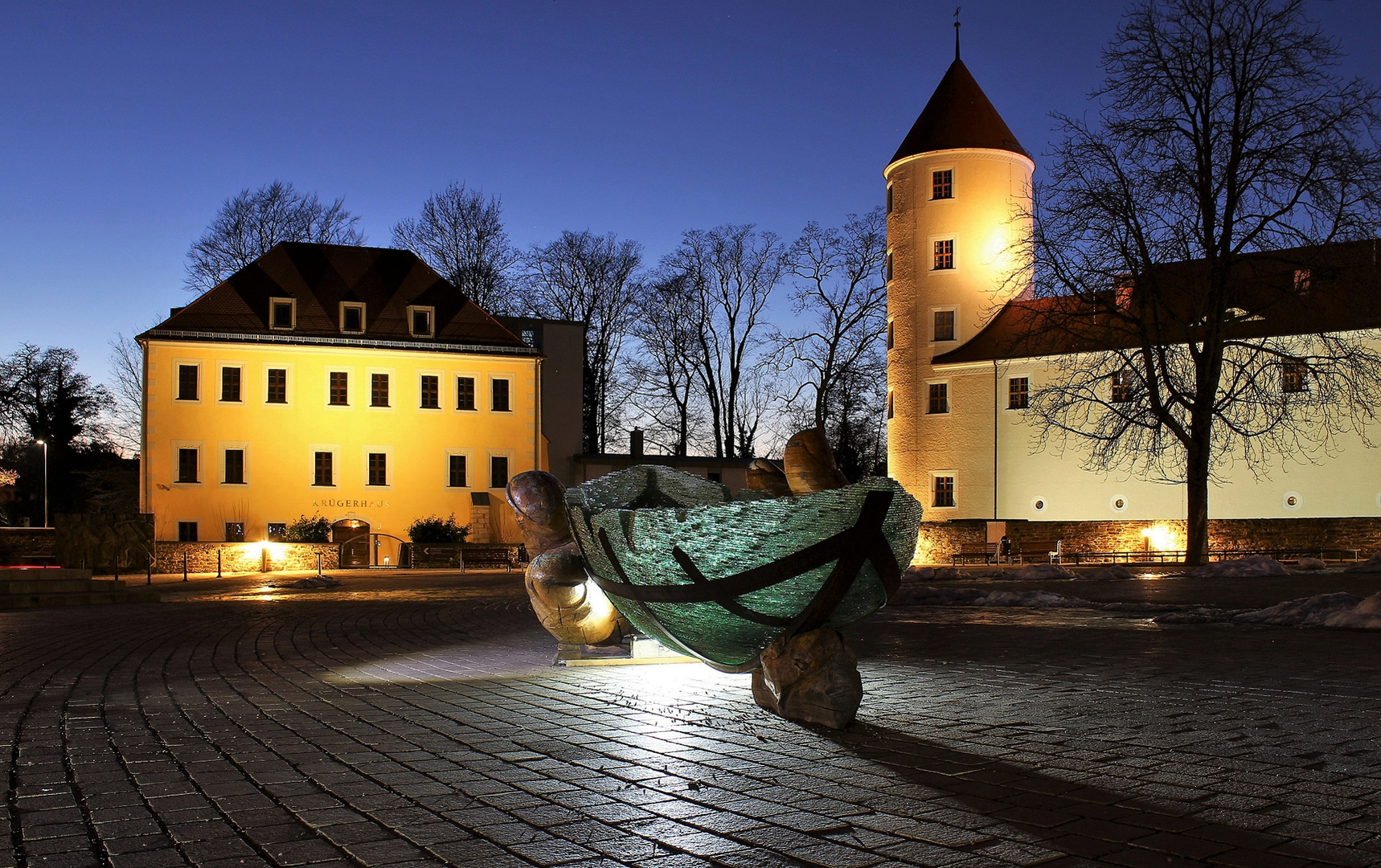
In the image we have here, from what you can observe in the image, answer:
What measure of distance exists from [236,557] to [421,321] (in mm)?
13282

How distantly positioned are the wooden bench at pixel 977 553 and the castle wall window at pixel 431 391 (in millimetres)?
20219

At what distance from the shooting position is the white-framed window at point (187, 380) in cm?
3934

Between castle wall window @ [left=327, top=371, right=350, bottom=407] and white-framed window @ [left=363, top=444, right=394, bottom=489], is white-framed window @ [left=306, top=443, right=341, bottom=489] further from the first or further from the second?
castle wall window @ [left=327, top=371, right=350, bottom=407]

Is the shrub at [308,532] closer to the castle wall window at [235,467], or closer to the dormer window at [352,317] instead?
the castle wall window at [235,467]

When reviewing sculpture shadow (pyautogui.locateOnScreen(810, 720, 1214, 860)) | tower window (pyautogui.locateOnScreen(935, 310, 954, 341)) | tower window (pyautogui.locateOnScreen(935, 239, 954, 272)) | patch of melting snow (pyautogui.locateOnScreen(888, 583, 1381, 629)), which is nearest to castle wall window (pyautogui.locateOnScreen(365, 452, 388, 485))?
tower window (pyautogui.locateOnScreen(935, 310, 954, 341))

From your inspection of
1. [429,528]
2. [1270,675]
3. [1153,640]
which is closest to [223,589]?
[429,528]

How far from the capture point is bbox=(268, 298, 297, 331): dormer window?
40.5 metres

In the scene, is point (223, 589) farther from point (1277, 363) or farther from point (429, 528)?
point (1277, 363)

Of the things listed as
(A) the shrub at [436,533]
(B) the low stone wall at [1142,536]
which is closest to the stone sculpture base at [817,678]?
(B) the low stone wall at [1142,536]

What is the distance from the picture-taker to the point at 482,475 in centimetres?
4266

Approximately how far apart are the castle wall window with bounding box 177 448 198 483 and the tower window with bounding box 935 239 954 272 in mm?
30465

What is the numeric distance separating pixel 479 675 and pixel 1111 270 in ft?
74.8

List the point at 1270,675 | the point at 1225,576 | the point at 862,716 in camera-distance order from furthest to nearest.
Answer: the point at 1225,576
the point at 1270,675
the point at 862,716

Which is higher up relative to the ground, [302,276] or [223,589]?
[302,276]
